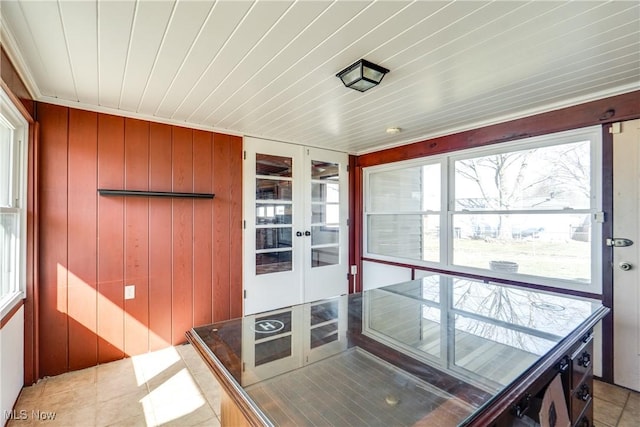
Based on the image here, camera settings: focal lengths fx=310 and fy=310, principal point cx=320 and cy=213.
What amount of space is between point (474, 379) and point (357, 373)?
344 millimetres

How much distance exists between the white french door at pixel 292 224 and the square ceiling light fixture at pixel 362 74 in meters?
1.77

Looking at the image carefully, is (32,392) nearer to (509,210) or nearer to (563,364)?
(563,364)

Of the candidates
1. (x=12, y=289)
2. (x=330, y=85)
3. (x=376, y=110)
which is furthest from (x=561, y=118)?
(x=12, y=289)

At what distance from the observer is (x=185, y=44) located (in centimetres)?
164

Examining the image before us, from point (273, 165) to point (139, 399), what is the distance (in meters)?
2.49

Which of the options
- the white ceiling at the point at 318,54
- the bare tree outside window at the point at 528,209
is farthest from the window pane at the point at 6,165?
the bare tree outside window at the point at 528,209

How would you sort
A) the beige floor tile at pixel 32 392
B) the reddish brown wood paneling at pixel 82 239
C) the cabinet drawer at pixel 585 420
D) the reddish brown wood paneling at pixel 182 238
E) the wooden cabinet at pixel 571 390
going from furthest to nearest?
the reddish brown wood paneling at pixel 182 238 → the reddish brown wood paneling at pixel 82 239 → the beige floor tile at pixel 32 392 → the cabinet drawer at pixel 585 420 → the wooden cabinet at pixel 571 390

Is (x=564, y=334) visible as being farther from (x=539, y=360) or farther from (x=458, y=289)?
(x=458, y=289)

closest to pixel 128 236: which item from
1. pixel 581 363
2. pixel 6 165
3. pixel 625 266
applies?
pixel 6 165

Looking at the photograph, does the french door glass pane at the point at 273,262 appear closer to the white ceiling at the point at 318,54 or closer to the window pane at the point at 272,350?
the white ceiling at the point at 318,54

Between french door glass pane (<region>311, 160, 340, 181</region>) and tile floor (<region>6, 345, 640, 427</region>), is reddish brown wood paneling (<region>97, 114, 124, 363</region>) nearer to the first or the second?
tile floor (<region>6, 345, 640, 427</region>)

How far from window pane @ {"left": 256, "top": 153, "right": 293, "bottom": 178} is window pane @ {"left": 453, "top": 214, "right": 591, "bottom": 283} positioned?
6.53 ft

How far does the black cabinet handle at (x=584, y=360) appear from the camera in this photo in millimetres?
1433

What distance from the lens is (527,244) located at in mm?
2742
